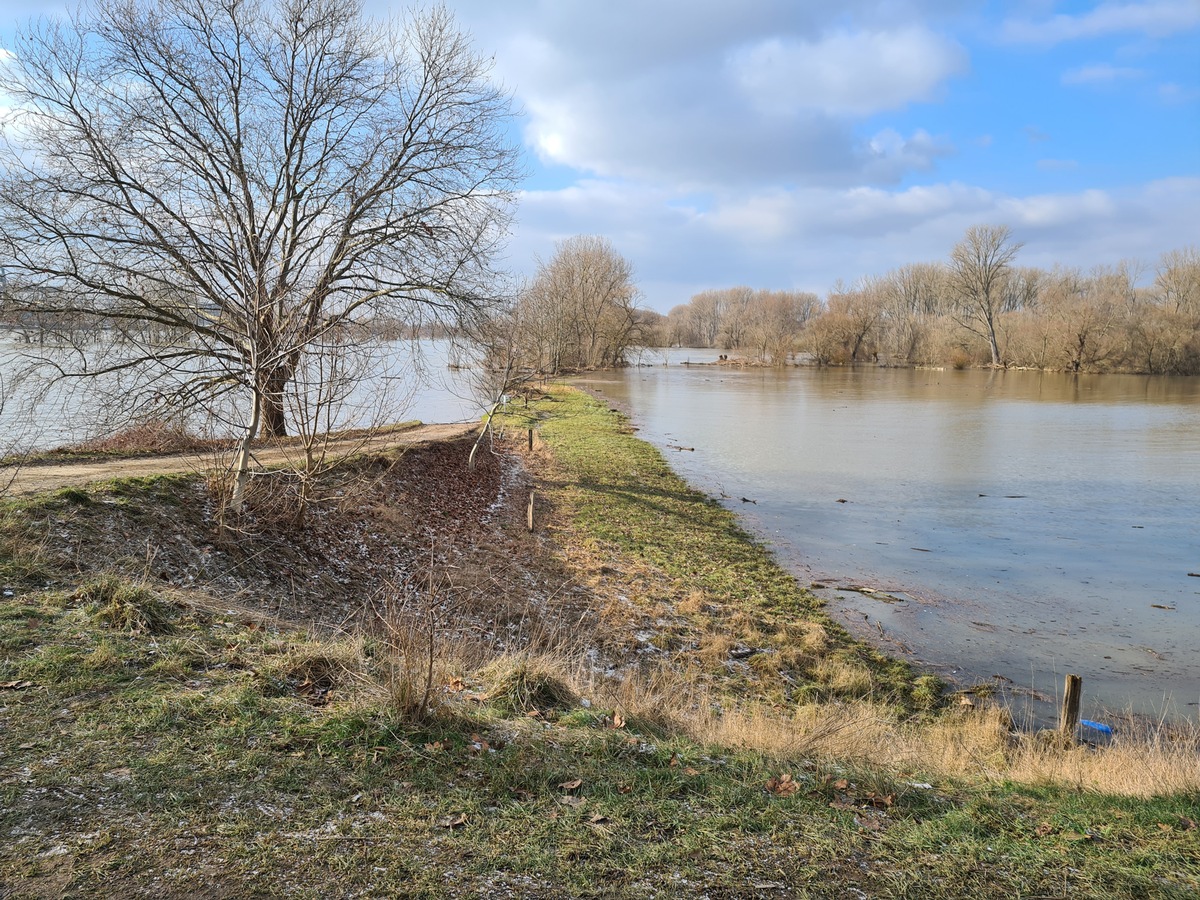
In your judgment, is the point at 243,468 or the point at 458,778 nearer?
the point at 458,778

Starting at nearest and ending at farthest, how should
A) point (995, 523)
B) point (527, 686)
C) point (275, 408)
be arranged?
1. point (527, 686)
2. point (995, 523)
3. point (275, 408)

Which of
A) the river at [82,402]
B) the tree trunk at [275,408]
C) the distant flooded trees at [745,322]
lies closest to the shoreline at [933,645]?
the river at [82,402]

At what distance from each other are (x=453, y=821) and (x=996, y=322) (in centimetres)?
8623

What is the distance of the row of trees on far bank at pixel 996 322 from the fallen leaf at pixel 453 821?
74.7 metres

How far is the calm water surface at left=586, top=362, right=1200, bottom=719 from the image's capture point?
9.51 m

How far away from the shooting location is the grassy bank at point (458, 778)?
3.13m

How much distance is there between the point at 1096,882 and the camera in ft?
11.1

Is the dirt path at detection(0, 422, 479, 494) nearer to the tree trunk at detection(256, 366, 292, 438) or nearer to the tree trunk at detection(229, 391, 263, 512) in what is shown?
the tree trunk at detection(229, 391, 263, 512)

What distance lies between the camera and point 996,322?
76.6 metres

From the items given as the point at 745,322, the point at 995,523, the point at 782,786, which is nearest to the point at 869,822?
the point at 782,786

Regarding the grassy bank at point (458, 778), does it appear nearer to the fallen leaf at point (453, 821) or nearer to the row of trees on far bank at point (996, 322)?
the fallen leaf at point (453, 821)

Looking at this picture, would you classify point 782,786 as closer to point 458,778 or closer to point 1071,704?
point 458,778

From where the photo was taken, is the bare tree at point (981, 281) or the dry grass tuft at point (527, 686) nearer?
the dry grass tuft at point (527, 686)

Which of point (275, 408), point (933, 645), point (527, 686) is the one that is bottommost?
point (933, 645)
